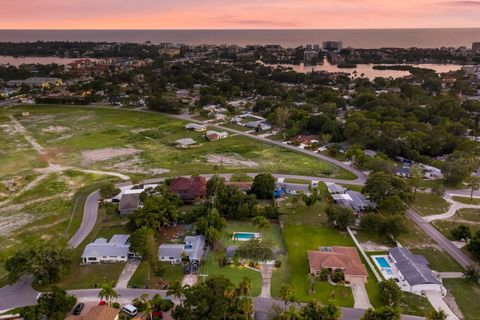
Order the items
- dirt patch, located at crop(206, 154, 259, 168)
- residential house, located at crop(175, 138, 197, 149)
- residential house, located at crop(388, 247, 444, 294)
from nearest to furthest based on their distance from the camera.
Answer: residential house, located at crop(388, 247, 444, 294) < dirt patch, located at crop(206, 154, 259, 168) < residential house, located at crop(175, 138, 197, 149)

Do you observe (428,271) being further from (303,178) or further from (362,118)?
(362,118)

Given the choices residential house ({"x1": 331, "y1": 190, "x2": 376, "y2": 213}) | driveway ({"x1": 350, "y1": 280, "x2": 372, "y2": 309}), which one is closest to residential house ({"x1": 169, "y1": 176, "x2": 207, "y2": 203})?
residential house ({"x1": 331, "y1": 190, "x2": 376, "y2": 213})

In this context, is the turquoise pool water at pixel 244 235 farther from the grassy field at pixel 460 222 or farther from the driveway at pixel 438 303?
the grassy field at pixel 460 222

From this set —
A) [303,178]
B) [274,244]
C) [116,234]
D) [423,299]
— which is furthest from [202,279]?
[303,178]

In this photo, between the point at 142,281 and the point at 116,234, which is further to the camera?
the point at 116,234

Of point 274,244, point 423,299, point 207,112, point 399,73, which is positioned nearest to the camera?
point 423,299

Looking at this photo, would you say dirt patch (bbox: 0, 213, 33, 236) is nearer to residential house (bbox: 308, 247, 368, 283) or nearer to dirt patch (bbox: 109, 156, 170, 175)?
dirt patch (bbox: 109, 156, 170, 175)
